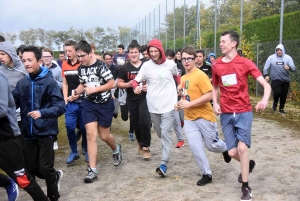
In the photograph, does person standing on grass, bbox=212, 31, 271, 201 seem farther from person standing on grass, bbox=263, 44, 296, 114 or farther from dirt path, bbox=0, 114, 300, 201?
person standing on grass, bbox=263, 44, 296, 114

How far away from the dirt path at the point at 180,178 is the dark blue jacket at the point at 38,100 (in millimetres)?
1024

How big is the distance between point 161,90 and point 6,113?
105 inches

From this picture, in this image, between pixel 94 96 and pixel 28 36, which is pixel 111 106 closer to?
pixel 94 96

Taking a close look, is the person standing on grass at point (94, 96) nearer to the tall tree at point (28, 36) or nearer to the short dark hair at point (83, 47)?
the short dark hair at point (83, 47)

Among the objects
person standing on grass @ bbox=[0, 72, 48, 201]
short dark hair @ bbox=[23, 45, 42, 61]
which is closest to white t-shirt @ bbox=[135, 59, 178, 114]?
short dark hair @ bbox=[23, 45, 42, 61]

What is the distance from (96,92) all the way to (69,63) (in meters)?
1.33

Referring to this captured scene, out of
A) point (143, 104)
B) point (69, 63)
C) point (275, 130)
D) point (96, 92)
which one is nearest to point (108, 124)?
point (96, 92)

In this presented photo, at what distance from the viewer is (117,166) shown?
6.66 metres

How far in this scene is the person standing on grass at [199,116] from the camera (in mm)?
Answer: 5496

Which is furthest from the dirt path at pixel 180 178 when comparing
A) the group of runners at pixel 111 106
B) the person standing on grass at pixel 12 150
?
the person standing on grass at pixel 12 150

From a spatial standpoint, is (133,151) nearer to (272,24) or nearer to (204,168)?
(204,168)

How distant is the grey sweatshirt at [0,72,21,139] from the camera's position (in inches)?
158

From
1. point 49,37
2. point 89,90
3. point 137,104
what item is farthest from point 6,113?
point 49,37

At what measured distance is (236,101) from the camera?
196 inches
